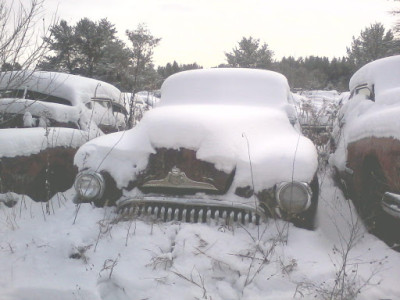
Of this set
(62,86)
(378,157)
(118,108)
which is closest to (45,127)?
(62,86)

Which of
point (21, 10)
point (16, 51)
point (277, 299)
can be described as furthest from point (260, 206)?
point (21, 10)

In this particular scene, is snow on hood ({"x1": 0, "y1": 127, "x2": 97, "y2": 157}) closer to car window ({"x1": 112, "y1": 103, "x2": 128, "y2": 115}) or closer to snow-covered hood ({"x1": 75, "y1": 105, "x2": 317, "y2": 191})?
snow-covered hood ({"x1": 75, "y1": 105, "x2": 317, "y2": 191})

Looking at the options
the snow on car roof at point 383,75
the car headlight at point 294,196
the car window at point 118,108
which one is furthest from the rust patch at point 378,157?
the car window at point 118,108

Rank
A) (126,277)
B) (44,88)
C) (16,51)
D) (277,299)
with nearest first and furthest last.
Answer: (277,299), (126,277), (16,51), (44,88)

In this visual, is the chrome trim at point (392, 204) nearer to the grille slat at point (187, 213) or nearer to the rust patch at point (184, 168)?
the grille slat at point (187, 213)

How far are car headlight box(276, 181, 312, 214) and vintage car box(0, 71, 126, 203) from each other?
1.98 metres

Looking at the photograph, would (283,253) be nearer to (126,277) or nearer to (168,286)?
(168,286)

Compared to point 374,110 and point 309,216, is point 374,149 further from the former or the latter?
point 374,110

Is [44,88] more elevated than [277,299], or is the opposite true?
[44,88]

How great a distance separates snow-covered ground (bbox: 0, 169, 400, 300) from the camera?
2.24 meters

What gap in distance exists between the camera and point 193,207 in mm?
2861

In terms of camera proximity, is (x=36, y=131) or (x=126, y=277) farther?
(x=36, y=131)

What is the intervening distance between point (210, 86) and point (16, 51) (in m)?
2.24

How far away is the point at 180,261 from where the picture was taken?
8.27ft
